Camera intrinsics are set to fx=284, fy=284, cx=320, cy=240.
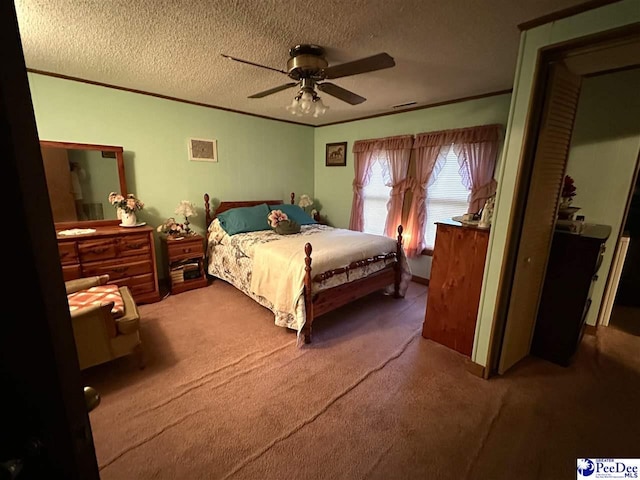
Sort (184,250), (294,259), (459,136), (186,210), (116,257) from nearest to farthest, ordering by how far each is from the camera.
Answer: (294,259) → (116,257) → (459,136) → (184,250) → (186,210)

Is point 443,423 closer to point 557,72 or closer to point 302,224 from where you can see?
point 557,72

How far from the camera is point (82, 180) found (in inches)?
121

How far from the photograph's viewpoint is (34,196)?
43 centimetres

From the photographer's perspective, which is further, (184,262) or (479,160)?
(184,262)

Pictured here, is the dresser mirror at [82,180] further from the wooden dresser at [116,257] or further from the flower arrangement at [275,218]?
the flower arrangement at [275,218]

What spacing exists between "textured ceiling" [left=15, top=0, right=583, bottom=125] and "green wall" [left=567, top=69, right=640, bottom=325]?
76 centimetres

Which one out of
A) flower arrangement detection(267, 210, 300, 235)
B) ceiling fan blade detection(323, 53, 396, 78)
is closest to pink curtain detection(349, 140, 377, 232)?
flower arrangement detection(267, 210, 300, 235)

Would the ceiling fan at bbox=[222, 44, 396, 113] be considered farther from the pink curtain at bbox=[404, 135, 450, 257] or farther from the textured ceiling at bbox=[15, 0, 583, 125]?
the pink curtain at bbox=[404, 135, 450, 257]

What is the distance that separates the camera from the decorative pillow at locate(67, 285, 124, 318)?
2.05 m

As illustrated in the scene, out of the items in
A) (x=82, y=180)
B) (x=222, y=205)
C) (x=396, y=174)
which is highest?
(x=396, y=174)

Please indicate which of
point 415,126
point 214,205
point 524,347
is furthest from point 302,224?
point 524,347

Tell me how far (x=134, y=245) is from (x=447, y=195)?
3774 mm

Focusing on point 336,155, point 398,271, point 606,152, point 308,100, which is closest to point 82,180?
point 308,100

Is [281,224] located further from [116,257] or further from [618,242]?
[618,242]
